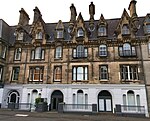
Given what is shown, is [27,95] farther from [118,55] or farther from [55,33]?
[118,55]

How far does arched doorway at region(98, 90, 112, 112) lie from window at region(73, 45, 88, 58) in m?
6.82

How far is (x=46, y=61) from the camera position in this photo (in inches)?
1051

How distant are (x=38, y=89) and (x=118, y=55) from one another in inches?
560

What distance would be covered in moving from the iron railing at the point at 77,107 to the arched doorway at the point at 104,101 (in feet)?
5.75

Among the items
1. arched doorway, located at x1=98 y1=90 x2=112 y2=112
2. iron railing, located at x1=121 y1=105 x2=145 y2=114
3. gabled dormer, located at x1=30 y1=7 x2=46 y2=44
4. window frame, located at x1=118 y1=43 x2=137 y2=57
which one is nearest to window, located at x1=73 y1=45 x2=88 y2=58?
window frame, located at x1=118 y1=43 x2=137 y2=57

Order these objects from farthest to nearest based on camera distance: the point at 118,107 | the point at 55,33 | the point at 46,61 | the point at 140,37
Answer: the point at 55,33, the point at 46,61, the point at 140,37, the point at 118,107

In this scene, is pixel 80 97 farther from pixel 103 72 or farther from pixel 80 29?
pixel 80 29

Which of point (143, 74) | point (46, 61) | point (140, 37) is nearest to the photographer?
point (143, 74)

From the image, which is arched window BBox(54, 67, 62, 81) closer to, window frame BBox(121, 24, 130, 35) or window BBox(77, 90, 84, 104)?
window BBox(77, 90, 84, 104)

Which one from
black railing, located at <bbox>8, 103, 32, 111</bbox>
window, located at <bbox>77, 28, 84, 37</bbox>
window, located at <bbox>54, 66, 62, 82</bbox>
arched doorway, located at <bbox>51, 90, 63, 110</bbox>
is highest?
window, located at <bbox>77, 28, 84, 37</bbox>

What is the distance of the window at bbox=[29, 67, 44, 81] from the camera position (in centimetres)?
2640

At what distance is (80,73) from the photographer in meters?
25.3

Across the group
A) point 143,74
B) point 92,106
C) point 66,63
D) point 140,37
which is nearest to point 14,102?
point 66,63

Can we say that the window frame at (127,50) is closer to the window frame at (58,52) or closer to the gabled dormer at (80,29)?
the gabled dormer at (80,29)
